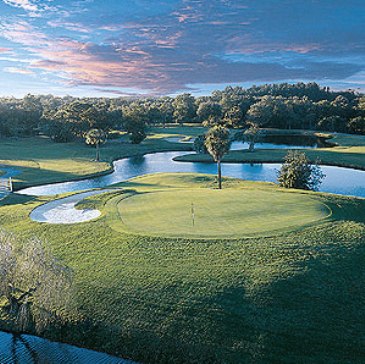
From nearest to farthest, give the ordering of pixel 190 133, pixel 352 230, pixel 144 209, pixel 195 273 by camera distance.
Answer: pixel 195 273, pixel 352 230, pixel 144 209, pixel 190 133

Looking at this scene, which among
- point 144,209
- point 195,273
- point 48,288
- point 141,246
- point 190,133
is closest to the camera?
point 48,288

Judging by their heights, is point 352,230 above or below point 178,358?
above

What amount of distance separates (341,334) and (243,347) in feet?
14.0

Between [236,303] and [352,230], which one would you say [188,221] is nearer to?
[236,303]

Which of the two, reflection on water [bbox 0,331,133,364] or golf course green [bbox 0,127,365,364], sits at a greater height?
golf course green [bbox 0,127,365,364]

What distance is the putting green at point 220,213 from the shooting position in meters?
22.9

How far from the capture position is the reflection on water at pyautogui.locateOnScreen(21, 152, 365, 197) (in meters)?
47.0

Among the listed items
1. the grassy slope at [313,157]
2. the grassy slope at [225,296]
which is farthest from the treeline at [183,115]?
the grassy slope at [225,296]

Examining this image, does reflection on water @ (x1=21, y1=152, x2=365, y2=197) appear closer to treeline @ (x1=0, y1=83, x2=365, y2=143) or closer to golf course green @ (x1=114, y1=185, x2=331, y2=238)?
golf course green @ (x1=114, y1=185, x2=331, y2=238)

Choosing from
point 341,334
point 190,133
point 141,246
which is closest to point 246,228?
point 141,246

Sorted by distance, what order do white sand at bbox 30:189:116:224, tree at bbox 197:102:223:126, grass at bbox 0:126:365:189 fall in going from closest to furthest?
white sand at bbox 30:189:116:224 → grass at bbox 0:126:365:189 → tree at bbox 197:102:223:126

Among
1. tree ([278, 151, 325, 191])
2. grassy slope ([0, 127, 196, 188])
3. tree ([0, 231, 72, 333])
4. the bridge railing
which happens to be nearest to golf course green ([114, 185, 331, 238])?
tree ([0, 231, 72, 333])

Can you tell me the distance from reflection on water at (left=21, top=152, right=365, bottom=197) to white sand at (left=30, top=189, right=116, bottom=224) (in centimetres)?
1324

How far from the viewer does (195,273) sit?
19.0m
